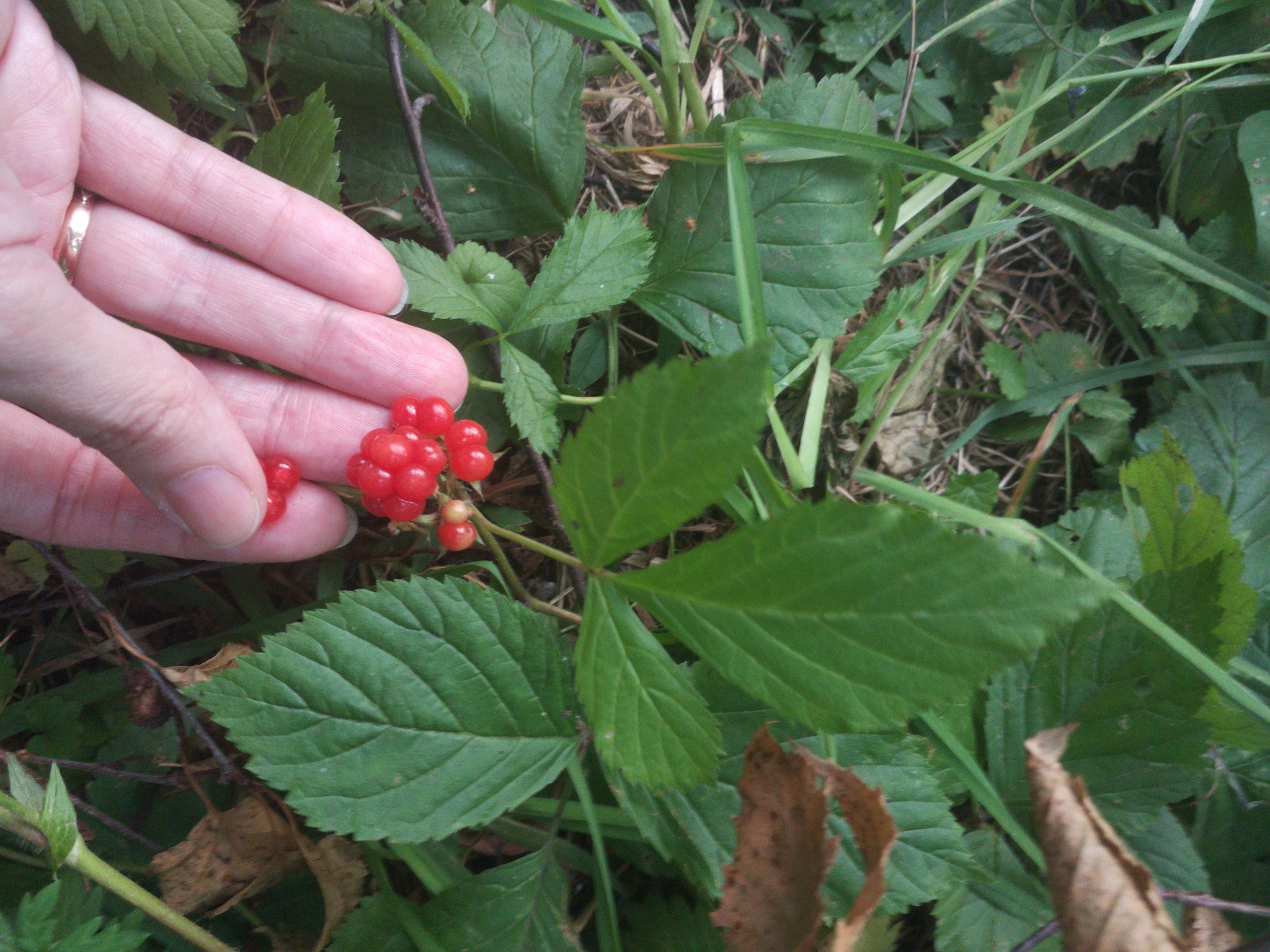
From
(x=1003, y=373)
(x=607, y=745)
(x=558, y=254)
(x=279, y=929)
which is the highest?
(x=558, y=254)

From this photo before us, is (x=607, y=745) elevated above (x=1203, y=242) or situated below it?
below

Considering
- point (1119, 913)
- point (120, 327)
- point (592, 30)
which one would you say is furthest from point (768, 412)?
point (120, 327)

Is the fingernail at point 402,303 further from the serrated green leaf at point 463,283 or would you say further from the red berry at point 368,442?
the red berry at point 368,442

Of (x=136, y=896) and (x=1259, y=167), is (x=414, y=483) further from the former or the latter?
(x=1259, y=167)

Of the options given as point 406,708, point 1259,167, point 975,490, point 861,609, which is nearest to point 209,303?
point 406,708

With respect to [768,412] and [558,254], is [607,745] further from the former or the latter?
[558,254]

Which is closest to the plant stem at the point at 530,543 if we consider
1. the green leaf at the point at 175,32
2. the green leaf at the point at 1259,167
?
the green leaf at the point at 175,32
